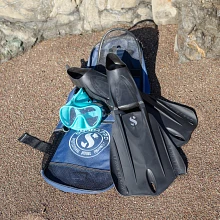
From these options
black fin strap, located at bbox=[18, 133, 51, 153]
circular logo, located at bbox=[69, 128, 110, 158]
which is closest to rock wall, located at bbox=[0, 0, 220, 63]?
circular logo, located at bbox=[69, 128, 110, 158]

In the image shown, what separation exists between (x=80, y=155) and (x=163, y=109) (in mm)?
690

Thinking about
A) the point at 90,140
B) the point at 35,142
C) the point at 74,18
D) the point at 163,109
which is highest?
the point at 74,18

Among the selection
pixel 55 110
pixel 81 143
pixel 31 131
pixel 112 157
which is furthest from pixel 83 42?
pixel 112 157

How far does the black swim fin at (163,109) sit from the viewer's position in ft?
9.56

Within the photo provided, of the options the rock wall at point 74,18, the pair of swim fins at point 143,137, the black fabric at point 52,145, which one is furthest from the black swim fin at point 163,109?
the rock wall at point 74,18

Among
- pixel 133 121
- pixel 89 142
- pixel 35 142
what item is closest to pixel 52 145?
pixel 35 142

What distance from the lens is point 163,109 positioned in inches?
117

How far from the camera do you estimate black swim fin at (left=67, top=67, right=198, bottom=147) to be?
291cm

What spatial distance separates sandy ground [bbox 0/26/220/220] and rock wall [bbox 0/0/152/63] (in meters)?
0.10

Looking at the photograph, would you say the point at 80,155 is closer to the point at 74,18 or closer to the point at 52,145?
the point at 52,145

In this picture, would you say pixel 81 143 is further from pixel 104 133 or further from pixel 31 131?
pixel 31 131

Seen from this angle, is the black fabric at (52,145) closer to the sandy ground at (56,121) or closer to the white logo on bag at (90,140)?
the sandy ground at (56,121)

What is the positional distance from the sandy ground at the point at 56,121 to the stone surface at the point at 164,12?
7cm

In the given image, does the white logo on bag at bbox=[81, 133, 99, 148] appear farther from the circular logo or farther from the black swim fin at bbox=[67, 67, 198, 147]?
the black swim fin at bbox=[67, 67, 198, 147]
